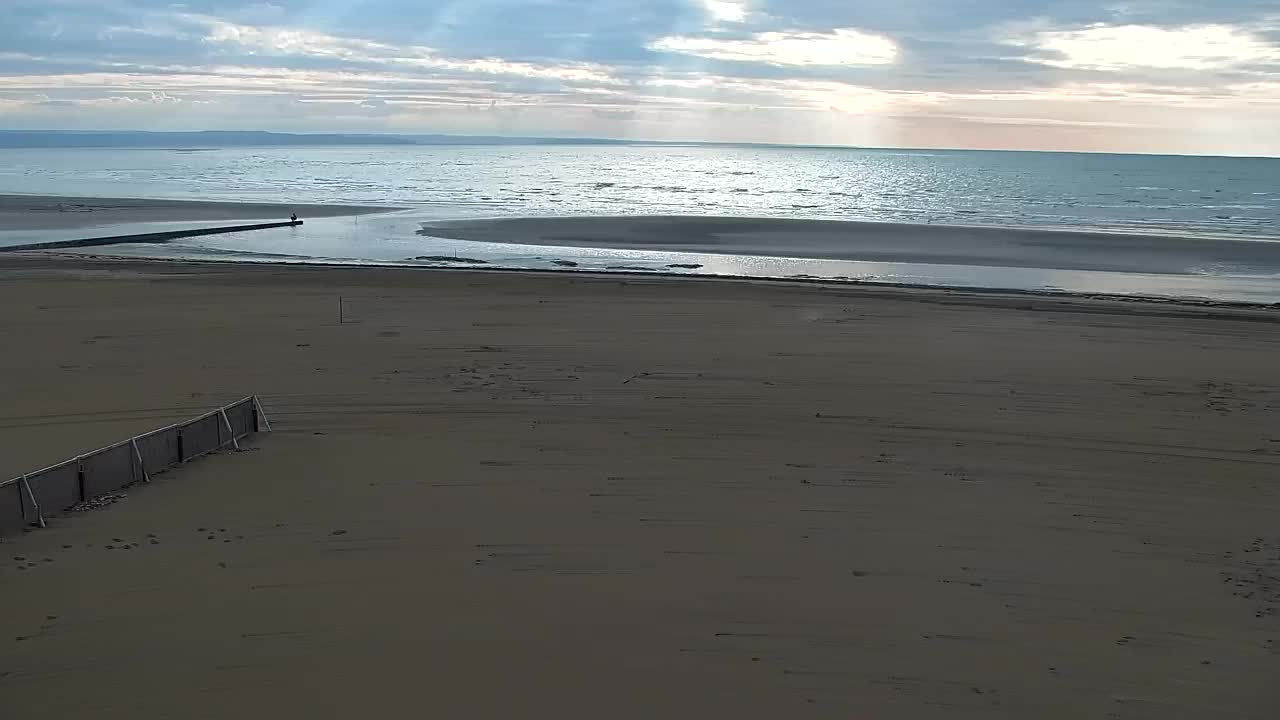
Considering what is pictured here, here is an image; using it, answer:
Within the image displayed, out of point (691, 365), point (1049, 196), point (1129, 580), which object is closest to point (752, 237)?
point (691, 365)

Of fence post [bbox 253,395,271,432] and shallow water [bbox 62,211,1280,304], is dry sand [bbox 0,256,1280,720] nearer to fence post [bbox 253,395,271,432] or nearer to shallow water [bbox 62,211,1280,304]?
fence post [bbox 253,395,271,432]

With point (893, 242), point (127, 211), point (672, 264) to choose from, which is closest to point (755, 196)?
point (893, 242)

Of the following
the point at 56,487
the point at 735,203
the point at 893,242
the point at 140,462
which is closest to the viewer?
the point at 56,487

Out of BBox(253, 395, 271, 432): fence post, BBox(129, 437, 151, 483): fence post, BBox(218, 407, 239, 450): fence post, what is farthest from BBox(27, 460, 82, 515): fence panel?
BBox(253, 395, 271, 432): fence post

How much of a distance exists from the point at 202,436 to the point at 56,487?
198 cm

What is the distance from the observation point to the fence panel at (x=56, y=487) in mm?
8328

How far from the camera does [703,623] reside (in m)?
6.79

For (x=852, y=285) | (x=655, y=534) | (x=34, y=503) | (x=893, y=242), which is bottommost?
(x=655, y=534)

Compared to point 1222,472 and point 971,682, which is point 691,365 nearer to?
point 1222,472

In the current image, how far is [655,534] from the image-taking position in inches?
330

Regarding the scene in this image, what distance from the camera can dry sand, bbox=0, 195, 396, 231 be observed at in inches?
1769

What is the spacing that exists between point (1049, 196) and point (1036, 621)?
77919 millimetres

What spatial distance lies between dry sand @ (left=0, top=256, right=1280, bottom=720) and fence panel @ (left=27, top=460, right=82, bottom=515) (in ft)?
0.89

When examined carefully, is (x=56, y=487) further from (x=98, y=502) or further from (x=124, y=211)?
(x=124, y=211)
